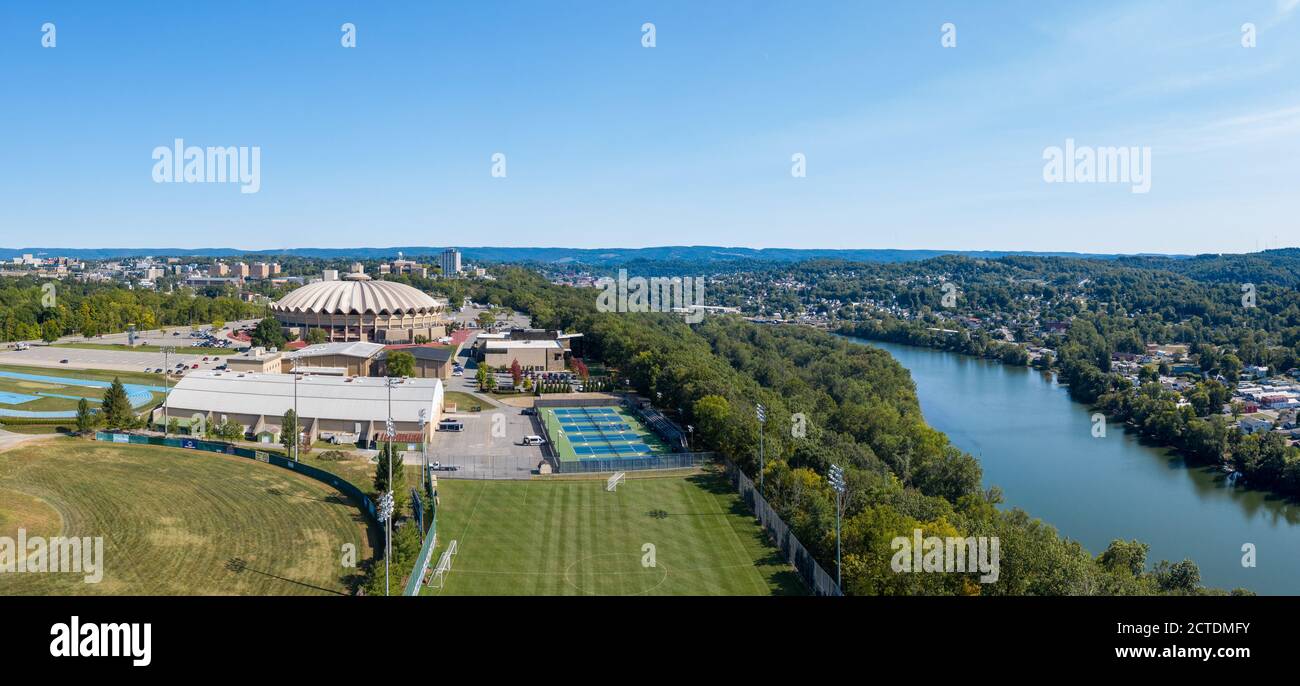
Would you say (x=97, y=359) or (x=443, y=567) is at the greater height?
(x=97, y=359)

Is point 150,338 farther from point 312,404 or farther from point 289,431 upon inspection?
point 289,431

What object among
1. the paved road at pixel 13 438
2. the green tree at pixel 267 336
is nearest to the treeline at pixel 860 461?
the green tree at pixel 267 336

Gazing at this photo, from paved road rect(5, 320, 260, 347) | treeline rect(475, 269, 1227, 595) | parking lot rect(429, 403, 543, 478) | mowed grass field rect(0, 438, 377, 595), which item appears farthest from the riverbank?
paved road rect(5, 320, 260, 347)

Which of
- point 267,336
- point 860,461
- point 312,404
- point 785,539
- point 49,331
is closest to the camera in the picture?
point 785,539

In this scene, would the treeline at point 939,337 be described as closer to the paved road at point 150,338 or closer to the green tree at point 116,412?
the paved road at point 150,338

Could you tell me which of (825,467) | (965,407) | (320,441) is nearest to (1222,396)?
(965,407)

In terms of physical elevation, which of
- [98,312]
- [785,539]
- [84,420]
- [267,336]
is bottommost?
[785,539]

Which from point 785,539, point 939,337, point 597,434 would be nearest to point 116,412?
point 597,434
